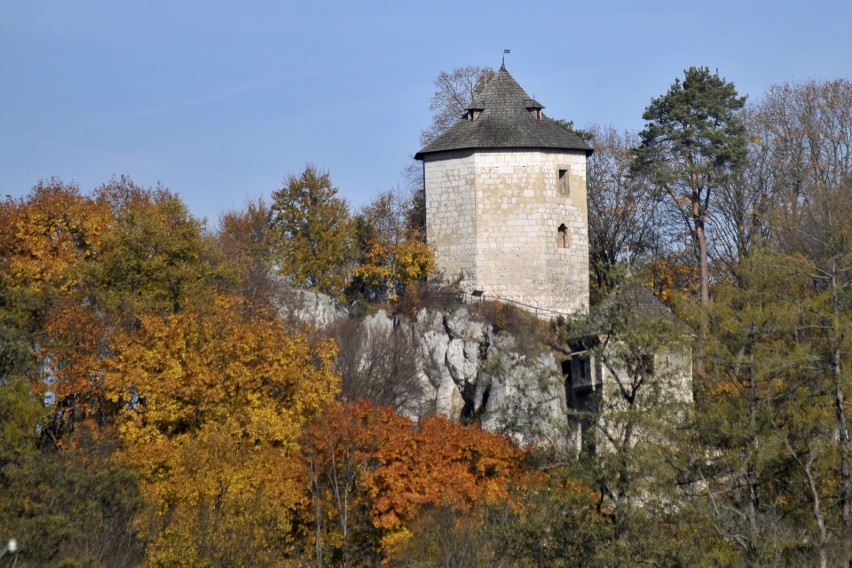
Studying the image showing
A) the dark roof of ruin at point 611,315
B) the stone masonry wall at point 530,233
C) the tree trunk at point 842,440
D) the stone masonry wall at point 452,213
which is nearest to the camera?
the tree trunk at point 842,440

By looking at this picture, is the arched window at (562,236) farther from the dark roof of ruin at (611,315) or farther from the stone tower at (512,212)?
the dark roof of ruin at (611,315)

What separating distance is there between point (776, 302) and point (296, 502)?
1365cm

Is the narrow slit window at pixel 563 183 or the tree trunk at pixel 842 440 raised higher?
the narrow slit window at pixel 563 183

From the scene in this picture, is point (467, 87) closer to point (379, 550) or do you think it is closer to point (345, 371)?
point (345, 371)

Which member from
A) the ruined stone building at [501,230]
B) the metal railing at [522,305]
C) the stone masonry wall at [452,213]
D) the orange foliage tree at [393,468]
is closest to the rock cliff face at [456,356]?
the ruined stone building at [501,230]

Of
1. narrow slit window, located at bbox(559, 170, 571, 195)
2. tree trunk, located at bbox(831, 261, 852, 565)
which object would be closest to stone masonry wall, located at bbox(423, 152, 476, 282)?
narrow slit window, located at bbox(559, 170, 571, 195)

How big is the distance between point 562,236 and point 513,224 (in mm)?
1708

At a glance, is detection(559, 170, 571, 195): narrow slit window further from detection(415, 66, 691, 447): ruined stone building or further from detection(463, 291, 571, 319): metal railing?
detection(463, 291, 571, 319): metal railing

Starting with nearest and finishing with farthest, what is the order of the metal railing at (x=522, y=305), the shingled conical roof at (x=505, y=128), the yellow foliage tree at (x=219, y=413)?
the yellow foliage tree at (x=219, y=413)
the metal railing at (x=522, y=305)
the shingled conical roof at (x=505, y=128)

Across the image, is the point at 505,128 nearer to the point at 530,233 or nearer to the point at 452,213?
the point at 452,213

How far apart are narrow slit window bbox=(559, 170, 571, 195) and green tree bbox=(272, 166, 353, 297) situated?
7.79m

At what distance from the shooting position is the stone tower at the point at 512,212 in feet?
179

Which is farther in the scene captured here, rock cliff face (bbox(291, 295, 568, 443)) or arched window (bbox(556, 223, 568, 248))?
arched window (bbox(556, 223, 568, 248))

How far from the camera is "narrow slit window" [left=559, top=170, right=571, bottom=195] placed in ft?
183
